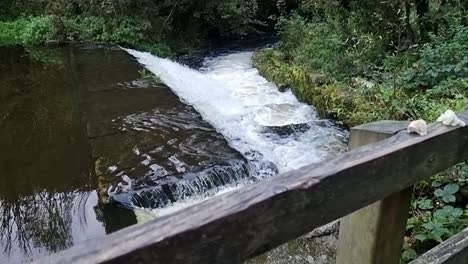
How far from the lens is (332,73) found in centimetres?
727

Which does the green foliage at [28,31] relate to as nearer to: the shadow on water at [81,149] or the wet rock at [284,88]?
the shadow on water at [81,149]

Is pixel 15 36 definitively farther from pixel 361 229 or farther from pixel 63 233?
pixel 361 229

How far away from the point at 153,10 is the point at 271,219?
1241 cm

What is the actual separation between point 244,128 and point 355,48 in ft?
8.38

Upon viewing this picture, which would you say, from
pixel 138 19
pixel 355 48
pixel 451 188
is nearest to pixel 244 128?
pixel 355 48

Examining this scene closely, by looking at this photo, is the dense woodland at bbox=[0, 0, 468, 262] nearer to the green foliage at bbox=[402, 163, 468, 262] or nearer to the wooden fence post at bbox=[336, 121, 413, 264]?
the green foliage at bbox=[402, 163, 468, 262]

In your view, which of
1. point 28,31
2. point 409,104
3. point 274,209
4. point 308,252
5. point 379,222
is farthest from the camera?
point 28,31

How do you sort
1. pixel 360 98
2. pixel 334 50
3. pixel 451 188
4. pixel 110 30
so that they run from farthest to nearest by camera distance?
pixel 110 30 < pixel 334 50 < pixel 360 98 < pixel 451 188

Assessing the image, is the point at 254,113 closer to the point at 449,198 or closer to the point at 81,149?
the point at 81,149

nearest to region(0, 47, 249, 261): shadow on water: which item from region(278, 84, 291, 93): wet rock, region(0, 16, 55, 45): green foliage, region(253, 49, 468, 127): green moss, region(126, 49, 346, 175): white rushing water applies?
region(126, 49, 346, 175): white rushing water

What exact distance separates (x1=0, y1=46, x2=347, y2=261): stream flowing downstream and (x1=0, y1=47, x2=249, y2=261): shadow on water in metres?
0.01

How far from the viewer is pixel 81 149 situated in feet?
17.8

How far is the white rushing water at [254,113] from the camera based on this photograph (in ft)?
18.4

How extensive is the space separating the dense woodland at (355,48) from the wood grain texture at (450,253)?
1131mm
